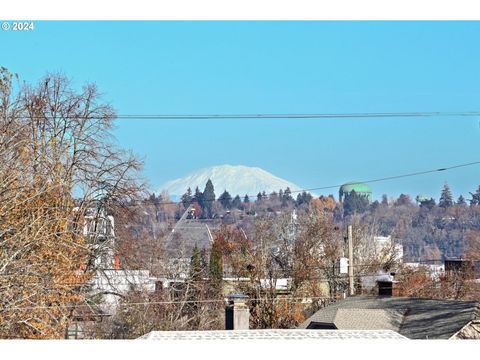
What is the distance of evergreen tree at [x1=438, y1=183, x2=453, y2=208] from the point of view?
473 feet

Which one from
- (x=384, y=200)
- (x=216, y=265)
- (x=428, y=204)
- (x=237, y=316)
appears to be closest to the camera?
(x=237, y=316)

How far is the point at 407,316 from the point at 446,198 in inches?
5081

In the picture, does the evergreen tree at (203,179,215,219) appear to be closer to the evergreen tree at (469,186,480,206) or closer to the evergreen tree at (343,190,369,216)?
the evergreen tree at (343,190,369,216)

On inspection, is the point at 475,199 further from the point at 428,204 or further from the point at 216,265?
the point at 216,265

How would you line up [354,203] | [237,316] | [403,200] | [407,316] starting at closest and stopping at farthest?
1. [237,316]
2. [407,316]
3. [354,203]
4. [403,200]

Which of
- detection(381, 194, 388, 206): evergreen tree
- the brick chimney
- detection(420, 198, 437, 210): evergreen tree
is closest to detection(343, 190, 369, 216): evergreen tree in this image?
detection(381, 194, 388, 206): evergreen tree

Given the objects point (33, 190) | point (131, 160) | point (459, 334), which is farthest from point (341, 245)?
point (33, 190)

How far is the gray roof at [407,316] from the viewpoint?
71.3 ft

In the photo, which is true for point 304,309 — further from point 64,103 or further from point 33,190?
point 33,190

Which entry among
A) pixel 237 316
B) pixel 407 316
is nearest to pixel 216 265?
pixel 407 316

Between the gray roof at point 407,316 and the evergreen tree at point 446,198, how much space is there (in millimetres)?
119395

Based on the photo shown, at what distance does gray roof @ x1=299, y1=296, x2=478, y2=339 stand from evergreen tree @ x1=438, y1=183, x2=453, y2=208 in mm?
119395

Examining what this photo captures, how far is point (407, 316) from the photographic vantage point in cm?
2395
